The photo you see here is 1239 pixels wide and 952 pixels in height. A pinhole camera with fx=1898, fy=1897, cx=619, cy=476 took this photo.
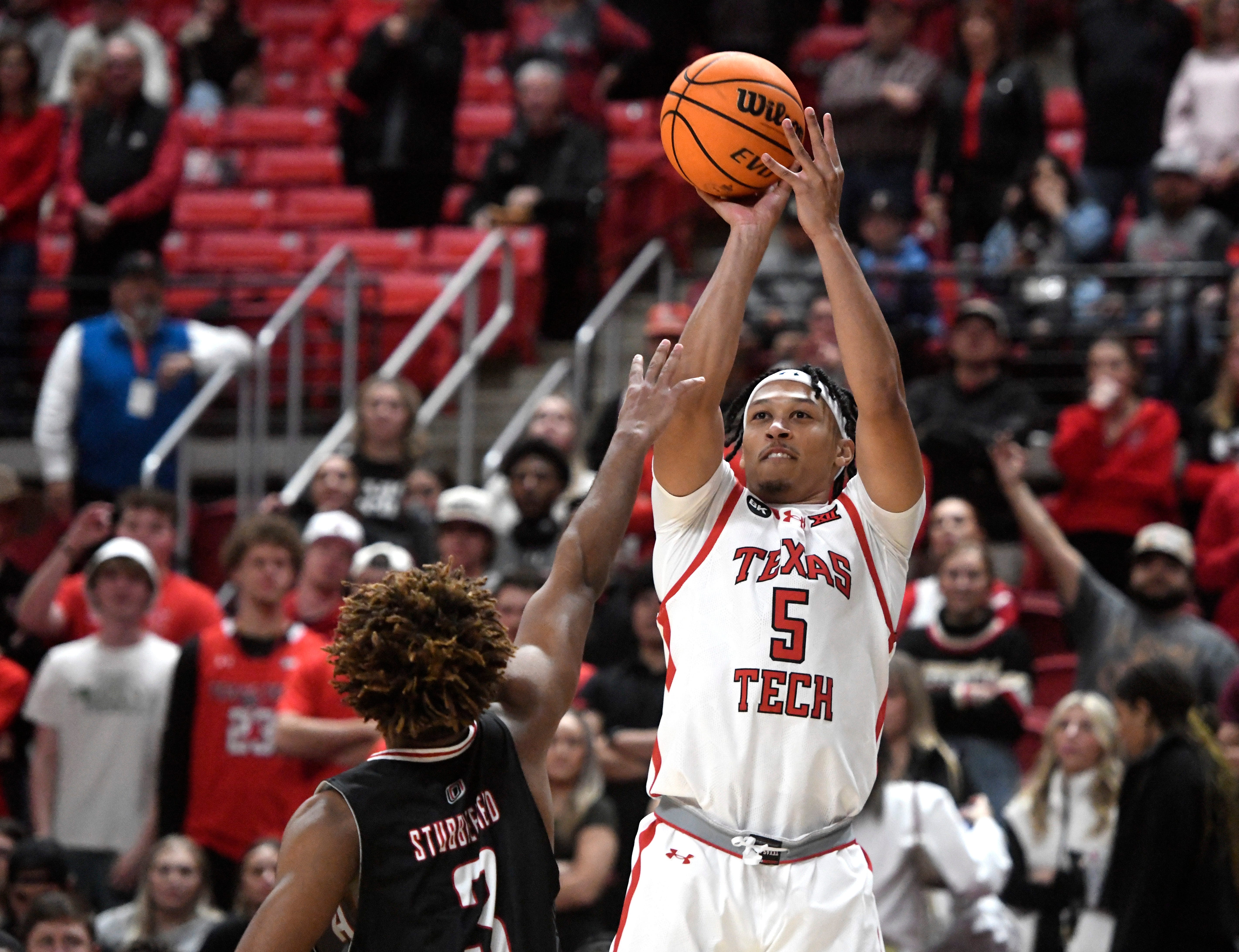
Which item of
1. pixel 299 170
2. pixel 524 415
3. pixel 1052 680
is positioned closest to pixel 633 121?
pixel 299 170

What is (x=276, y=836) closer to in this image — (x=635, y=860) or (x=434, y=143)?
(x=635, y=860)

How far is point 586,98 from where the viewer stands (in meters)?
12.5

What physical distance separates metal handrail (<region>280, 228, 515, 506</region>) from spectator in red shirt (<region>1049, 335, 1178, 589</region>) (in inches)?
134

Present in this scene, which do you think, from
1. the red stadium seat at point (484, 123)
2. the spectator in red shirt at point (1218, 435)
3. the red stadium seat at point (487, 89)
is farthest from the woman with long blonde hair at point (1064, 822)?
the red stadium seat at point (487, 89)

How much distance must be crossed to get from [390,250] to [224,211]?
2152 millimetres

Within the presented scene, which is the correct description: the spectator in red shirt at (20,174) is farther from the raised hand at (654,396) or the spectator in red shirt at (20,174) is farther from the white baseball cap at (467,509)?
the raised hand at (654,396)

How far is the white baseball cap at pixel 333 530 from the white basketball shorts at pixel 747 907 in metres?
3.90

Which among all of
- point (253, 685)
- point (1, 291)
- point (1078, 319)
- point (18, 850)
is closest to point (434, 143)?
point (1, 291)

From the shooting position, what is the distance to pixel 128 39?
12719mm

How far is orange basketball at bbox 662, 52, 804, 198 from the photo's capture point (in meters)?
4.59

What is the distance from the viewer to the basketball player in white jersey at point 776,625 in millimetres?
4227

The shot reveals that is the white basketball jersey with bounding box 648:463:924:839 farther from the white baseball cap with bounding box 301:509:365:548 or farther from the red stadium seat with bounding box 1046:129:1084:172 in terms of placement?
the red stadium seat with bounding box 1046:129:1084:172

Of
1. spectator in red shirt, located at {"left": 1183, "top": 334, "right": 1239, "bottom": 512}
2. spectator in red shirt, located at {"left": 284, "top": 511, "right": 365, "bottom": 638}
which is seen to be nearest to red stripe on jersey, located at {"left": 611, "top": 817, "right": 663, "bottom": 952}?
spectator in red shirt, located at {"left": 284, "top": 511, "right": 365, "bottom": 638}

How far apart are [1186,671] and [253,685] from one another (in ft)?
11.9
